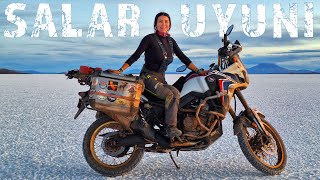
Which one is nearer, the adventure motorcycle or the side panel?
the adventure motorcycle

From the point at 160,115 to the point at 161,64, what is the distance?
1.97 ft

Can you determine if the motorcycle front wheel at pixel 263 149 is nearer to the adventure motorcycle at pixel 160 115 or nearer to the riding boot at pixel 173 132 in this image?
the adventure motorcycle at pixel 160 115

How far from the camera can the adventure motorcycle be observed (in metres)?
4.50

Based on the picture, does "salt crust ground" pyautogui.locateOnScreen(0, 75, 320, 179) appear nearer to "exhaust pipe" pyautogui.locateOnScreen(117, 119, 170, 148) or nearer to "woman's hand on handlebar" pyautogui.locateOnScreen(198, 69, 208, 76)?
"exhaust pipe" pyautogui.locateOnScreen(117, 119, 170, 148)

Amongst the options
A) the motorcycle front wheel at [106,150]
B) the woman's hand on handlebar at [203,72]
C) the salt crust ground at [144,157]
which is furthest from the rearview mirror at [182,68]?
the salt crust ground at [144,157]

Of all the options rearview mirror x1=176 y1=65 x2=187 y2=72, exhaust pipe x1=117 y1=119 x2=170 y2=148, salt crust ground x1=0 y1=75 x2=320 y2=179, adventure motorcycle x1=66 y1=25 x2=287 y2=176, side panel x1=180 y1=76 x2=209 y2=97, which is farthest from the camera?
rearview mirror x1=176 y1=65 x2=187 y2=72

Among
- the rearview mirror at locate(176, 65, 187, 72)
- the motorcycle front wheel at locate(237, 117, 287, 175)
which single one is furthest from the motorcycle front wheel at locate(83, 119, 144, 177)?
the motorcycle front wheel at locate(237, 117, 287, 175)

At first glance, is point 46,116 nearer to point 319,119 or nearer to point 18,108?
point 18,108

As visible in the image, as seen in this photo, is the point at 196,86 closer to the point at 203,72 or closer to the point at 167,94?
the point at 203,72

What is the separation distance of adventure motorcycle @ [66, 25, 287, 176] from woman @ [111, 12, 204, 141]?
0.48 ft

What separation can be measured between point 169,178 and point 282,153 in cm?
143

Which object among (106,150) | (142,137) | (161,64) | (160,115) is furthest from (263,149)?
(106,150)

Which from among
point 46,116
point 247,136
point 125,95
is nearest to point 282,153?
point 247,136

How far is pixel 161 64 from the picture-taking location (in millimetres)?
4898
